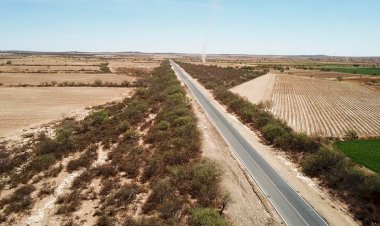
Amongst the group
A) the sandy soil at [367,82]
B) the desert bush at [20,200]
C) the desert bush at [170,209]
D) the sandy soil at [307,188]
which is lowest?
the sandy soil at [367,82]

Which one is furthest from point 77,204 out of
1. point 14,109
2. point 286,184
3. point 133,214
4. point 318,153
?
point 14,109

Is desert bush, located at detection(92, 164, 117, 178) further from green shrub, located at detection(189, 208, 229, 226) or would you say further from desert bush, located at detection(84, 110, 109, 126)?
desert bush, located at detection(84, 110, 109, 126)

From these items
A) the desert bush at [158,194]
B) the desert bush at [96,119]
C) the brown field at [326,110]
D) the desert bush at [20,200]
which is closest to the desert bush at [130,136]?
the desert bush at [96,119]

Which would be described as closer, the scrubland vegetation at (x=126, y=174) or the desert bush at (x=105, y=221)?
the desert bush at (x=105, y=221)

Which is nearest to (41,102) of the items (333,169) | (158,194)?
(158,194)

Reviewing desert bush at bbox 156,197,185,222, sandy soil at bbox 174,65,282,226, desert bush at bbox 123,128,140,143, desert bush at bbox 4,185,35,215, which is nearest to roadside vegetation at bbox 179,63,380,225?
sandy soil at bbox 174,65,282,226

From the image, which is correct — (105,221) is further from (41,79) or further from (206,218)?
(41,79)

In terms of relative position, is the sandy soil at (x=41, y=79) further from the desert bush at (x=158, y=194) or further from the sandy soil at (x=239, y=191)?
the desert bush at (x=158, y=194)
